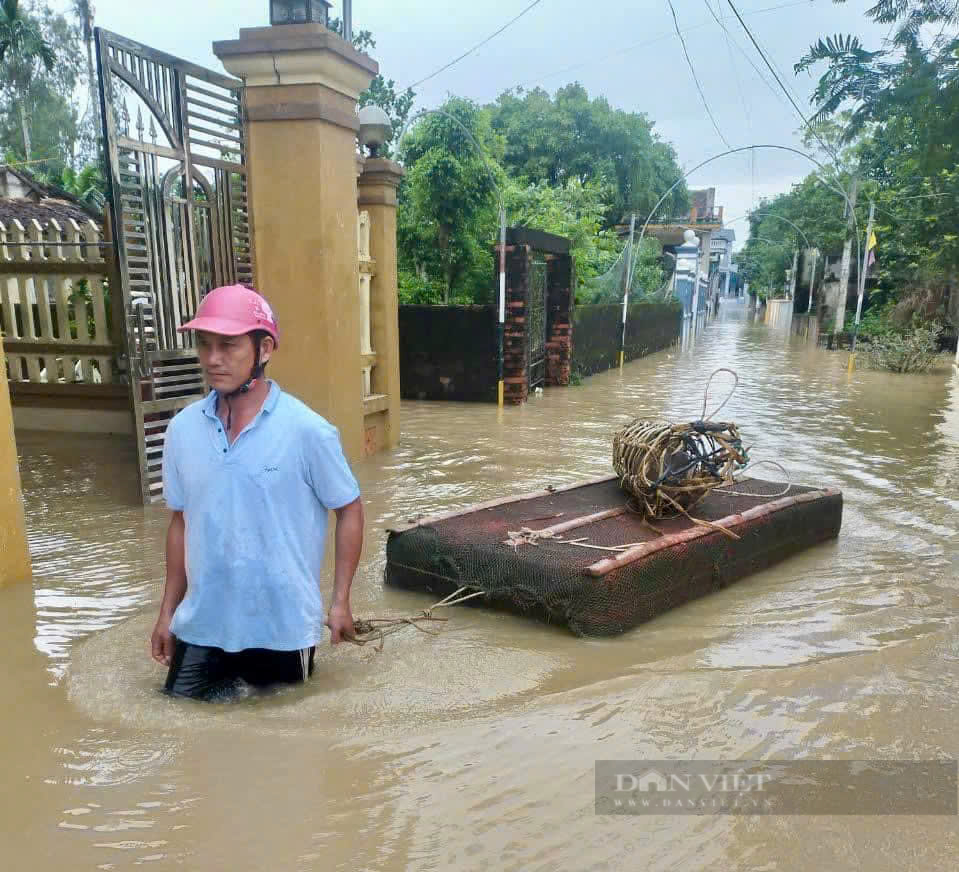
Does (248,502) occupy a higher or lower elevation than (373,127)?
lower

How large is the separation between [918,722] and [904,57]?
19.2 ft

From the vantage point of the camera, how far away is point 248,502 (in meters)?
2.79

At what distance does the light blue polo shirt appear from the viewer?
2.78m

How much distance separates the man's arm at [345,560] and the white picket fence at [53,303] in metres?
5.92

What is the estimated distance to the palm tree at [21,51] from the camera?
1069 inches

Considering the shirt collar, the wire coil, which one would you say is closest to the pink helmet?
the shirt collar

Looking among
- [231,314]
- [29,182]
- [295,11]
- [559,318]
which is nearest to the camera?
[231,314]

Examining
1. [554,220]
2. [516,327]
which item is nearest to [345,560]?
[516,327]

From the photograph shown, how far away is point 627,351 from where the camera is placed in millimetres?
20031

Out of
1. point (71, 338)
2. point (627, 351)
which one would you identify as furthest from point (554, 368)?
point (71, 338)

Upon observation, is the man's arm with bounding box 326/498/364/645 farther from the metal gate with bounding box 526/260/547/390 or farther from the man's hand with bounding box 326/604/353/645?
the metal gate with bounding box 526/260/547/390

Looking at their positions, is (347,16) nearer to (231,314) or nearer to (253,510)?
(231,314)

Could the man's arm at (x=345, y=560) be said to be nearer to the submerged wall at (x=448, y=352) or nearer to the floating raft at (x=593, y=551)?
the floating raft at (x=593, y=551)

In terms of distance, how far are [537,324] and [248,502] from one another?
439 inches
